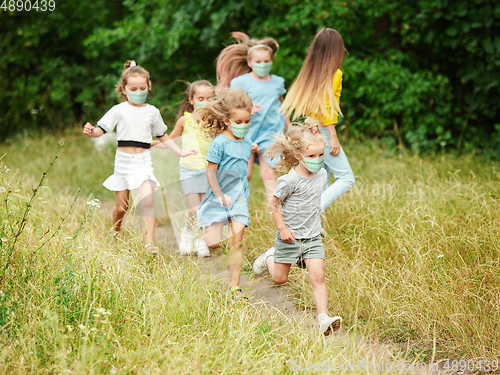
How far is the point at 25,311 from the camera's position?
2.43 meters

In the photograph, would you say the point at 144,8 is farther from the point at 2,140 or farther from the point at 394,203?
the point at 394,203

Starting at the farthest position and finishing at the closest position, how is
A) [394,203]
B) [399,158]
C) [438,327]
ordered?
[399,158]
[394,203]
[438,327]

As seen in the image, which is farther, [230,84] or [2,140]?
[2,140]

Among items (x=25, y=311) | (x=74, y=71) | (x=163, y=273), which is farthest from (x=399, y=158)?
(x=74, y=71)

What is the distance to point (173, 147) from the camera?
166 inches

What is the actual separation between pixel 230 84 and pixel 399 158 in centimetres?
302

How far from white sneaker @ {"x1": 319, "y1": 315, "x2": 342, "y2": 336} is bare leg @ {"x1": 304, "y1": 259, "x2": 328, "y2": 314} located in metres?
0.13

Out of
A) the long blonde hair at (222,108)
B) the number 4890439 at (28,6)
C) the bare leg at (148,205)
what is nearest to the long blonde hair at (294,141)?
the long blonde hair at (222,108)

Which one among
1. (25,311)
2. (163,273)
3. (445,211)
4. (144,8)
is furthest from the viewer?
(144,8)

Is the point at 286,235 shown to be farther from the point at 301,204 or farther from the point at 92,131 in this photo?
the point at 92,131

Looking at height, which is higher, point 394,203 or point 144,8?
point 144,8

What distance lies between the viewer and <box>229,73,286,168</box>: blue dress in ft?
14.3

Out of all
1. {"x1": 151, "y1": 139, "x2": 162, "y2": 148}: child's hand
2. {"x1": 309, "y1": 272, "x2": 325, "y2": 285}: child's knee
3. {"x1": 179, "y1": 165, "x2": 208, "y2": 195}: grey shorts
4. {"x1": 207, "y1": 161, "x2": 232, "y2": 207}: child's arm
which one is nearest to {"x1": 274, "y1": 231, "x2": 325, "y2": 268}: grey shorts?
{"x1": 309, "y1": 272, "x2": 325, "y2": 285}: child's knee

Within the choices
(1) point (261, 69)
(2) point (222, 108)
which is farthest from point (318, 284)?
(1) point (261, 69)
